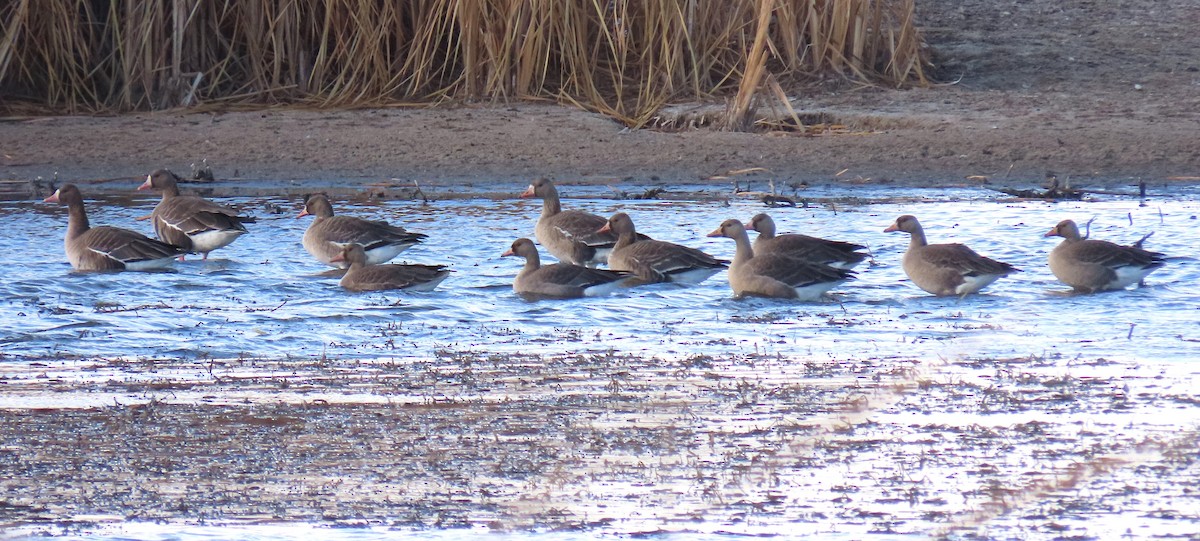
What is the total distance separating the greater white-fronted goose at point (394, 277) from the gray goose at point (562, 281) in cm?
47

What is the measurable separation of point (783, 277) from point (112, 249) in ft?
13.6

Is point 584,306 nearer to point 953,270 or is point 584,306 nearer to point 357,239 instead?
point 953,270

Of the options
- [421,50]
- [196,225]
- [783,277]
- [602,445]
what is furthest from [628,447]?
[421,50]

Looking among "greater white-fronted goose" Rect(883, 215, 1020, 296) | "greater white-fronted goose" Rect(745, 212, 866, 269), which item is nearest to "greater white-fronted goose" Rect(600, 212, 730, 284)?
"greater white-fronted goose" Rect(745, 212, 866, 269)

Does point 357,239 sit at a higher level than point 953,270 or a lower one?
lower

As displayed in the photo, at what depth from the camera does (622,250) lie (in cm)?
1068

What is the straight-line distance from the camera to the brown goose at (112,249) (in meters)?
10.6

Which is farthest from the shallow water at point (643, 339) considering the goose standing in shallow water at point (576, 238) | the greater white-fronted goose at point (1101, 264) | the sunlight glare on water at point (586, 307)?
the goose standing in shallow water at point (576, 238)

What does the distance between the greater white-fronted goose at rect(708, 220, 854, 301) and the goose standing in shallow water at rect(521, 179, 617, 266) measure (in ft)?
5.53

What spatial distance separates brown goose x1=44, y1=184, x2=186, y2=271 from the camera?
34.8 ft

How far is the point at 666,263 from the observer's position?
10.2 meters

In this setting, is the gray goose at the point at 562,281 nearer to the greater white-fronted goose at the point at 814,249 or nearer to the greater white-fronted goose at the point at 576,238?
the greater white-fronted goose at the point at 814,249

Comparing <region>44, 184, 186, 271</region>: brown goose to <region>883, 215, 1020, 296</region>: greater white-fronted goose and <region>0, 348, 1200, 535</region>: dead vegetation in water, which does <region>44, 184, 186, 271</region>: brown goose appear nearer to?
<region>0, 348, 1200, 535</region>: dead vegetation in water

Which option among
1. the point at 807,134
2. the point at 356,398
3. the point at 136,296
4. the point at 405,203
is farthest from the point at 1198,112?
the point at 356,398
